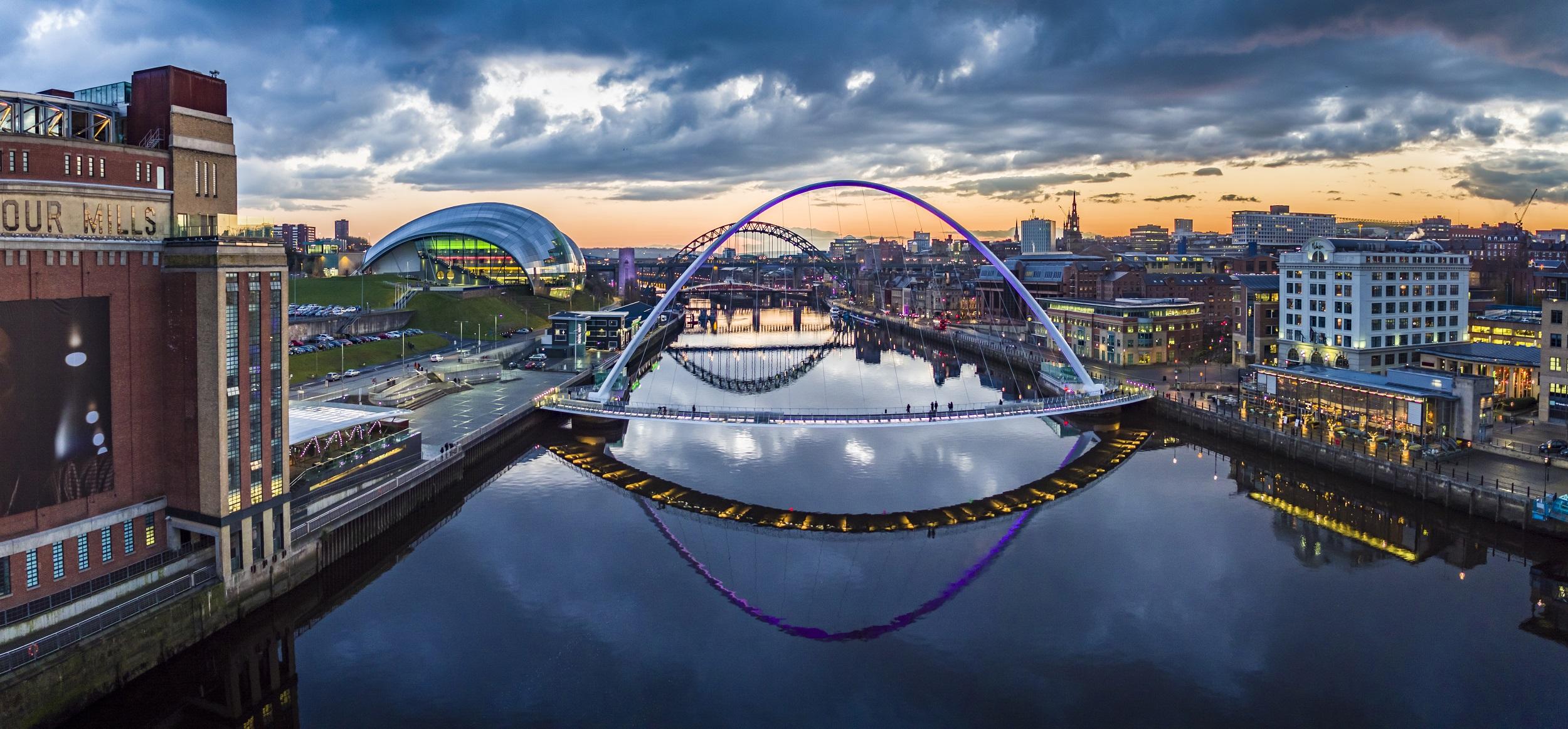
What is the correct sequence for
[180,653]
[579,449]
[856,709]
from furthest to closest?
[579,449], [180,653], [856,709]

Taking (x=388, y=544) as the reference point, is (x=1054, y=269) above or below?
above

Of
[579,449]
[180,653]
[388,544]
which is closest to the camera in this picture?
[180,653]

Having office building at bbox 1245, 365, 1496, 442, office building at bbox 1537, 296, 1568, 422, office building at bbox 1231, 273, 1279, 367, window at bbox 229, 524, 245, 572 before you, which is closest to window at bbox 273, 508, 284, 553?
window at bbox 229, 524, 245, 572

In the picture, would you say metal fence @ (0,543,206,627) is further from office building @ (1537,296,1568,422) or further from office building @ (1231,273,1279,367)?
office building @ (1231,273,1279,367)

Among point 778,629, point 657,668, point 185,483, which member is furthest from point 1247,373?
point 185,483

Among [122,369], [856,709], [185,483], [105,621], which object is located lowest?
[856,709]

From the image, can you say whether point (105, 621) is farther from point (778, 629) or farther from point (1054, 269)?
point (1054, 269)
